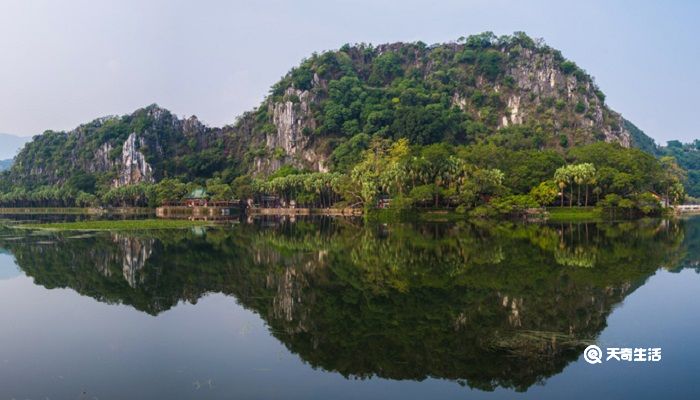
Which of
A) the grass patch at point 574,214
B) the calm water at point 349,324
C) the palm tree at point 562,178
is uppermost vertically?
the palm tree at point 562,178

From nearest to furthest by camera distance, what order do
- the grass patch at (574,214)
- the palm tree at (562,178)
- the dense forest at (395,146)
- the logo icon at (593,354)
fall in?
the logo icon at (593,354), the grass patch at (574,214), the palm tree at (562,178), the dense forest at (395,146)

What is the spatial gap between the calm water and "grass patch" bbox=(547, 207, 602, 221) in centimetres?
3882

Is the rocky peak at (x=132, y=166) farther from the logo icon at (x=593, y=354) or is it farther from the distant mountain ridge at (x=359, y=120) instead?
the logo icon at (x=593, y=354)

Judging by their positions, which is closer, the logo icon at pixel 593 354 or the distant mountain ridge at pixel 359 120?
the logo icon at pixel 593 354

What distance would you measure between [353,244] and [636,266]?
1983 cm

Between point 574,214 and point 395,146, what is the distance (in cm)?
4340

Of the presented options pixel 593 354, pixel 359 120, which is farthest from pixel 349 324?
pixel 359 120

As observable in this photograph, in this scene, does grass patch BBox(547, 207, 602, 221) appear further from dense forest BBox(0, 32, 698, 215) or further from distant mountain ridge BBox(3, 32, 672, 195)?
distant mountain ridge BBox(3, 32, 672, 195)

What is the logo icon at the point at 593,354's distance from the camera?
47.1ft

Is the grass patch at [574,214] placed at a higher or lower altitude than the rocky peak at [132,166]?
lower

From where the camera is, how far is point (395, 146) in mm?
111188

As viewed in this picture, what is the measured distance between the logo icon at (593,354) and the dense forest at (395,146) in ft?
196

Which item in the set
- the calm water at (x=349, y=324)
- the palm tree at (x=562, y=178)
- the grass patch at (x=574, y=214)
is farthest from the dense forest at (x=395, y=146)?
the calm water at (x=349, y=324)

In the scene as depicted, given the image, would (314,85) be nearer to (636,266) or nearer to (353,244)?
(353,244)
